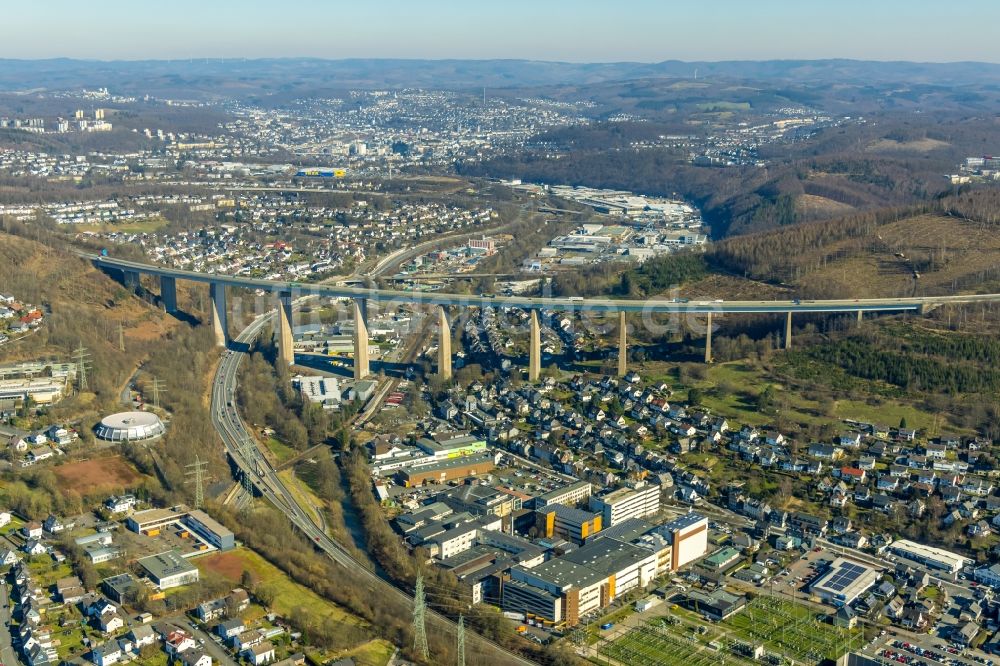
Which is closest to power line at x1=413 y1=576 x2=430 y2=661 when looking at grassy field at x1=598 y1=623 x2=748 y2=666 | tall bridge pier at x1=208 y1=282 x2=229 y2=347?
grassy field at x1=598 y1=623 x2=748 y2=666

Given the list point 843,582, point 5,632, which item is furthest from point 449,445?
point 5,632

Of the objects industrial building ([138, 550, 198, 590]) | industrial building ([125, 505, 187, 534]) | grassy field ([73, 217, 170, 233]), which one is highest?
grassy field ([73, 217, 170, 233])

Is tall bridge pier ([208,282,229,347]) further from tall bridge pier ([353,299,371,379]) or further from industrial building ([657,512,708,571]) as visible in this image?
industrial building ([657,512,708,571])

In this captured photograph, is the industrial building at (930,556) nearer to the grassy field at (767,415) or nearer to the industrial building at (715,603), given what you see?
the industrial building at (715,603)

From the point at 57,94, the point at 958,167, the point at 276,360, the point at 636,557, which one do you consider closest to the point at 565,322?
the point at 276,360

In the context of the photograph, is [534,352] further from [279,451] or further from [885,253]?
[885,253]

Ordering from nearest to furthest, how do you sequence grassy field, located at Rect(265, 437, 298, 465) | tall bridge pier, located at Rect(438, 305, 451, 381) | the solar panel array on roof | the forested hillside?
1. the solar panel array on roof
2. grassy field, located at Rect(265, 437, 298, 465)
3. tall bridge pier, located at Rect(438, 305, 451, 381)
4. the forested hillside
